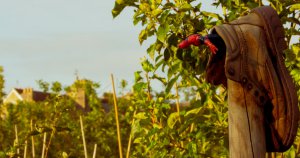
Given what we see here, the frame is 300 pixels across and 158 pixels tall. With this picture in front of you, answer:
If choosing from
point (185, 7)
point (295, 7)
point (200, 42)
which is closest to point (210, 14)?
point (185, 7)

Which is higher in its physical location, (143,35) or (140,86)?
(143,35)

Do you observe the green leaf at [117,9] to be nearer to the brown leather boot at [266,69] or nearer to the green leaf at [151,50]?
the green leaf at [151,50]

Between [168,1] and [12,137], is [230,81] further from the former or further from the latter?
[12,137]

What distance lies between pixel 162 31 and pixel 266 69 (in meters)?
1.62

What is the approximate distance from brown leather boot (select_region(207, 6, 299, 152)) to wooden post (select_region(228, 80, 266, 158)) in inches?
1.1

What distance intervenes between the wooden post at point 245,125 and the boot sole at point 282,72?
10cm

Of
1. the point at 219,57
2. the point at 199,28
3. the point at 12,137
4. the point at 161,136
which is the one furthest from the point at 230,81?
the point at 12,137

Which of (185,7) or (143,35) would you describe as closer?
(185,7)

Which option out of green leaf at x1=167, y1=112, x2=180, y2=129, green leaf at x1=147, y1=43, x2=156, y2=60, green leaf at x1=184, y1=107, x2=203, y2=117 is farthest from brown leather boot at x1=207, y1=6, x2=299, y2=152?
green leaf at x1=167, y1=112, x2=180, y2=129

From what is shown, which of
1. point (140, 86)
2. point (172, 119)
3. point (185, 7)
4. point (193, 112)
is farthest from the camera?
point (140, 86)

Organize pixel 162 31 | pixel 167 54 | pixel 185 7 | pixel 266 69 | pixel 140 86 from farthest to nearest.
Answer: pixel 140 86 → pixel 167 54 → pixel 185 7 → pixel 162 31 → pixel 266 69

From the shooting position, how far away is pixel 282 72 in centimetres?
212

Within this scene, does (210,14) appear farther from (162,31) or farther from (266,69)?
(266,69)

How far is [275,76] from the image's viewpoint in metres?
2.10
